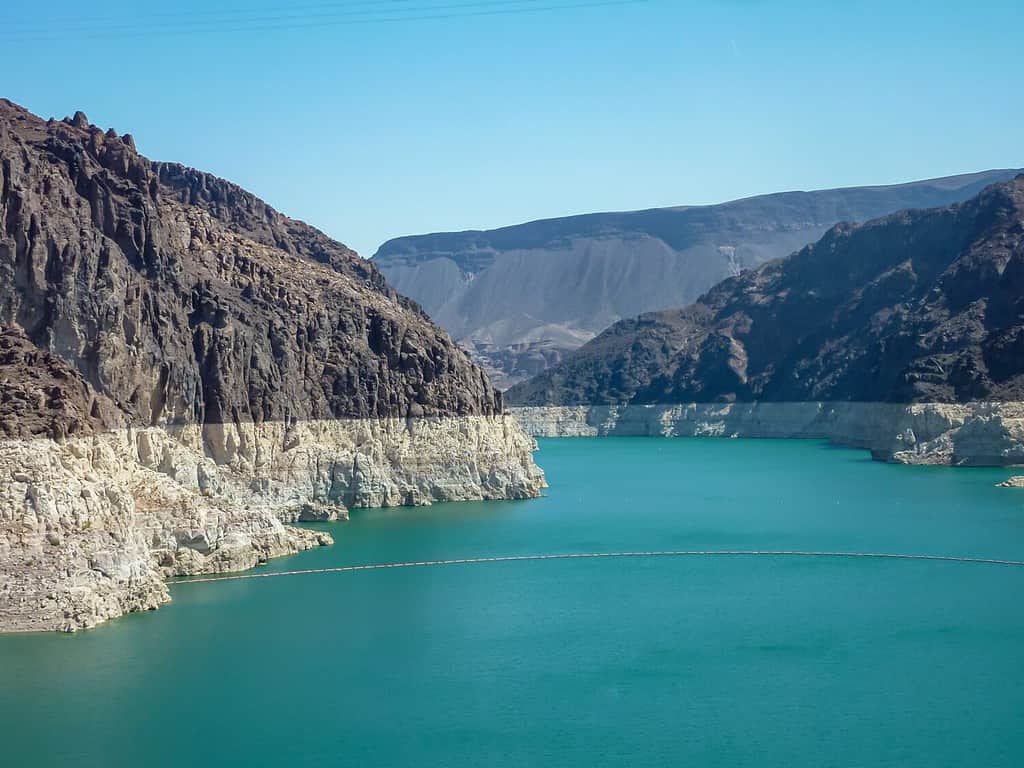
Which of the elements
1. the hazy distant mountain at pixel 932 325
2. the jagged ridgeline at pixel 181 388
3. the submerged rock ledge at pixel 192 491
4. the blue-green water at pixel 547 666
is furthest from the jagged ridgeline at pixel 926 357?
the blue-green water at pixel 547 666

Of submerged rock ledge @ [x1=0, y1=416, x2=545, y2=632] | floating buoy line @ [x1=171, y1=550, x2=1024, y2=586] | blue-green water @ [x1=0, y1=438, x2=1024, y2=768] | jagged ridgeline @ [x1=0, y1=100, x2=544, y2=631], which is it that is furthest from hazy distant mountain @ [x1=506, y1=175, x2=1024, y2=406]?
blue-green water @ [x1=0, y1=438, x2=1024, y2=768]

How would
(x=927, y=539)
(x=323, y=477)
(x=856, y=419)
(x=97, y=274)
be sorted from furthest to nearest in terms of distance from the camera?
(x=856, y=419) < (x=323, y=477) < (x=927, y=539) < (x=97, y=274)

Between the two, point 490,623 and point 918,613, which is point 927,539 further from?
point 490,623

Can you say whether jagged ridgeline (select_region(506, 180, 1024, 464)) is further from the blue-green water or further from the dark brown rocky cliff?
the blue-green water

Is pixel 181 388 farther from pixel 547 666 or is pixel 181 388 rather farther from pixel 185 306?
pixel 547 666

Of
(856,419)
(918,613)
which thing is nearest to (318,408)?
(918,613)

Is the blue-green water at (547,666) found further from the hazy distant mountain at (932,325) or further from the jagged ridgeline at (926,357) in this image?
the hazy distant mountain at (932,325)

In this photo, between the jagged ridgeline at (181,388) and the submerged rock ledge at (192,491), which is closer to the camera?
the submerged rock ledge at (192,491)
